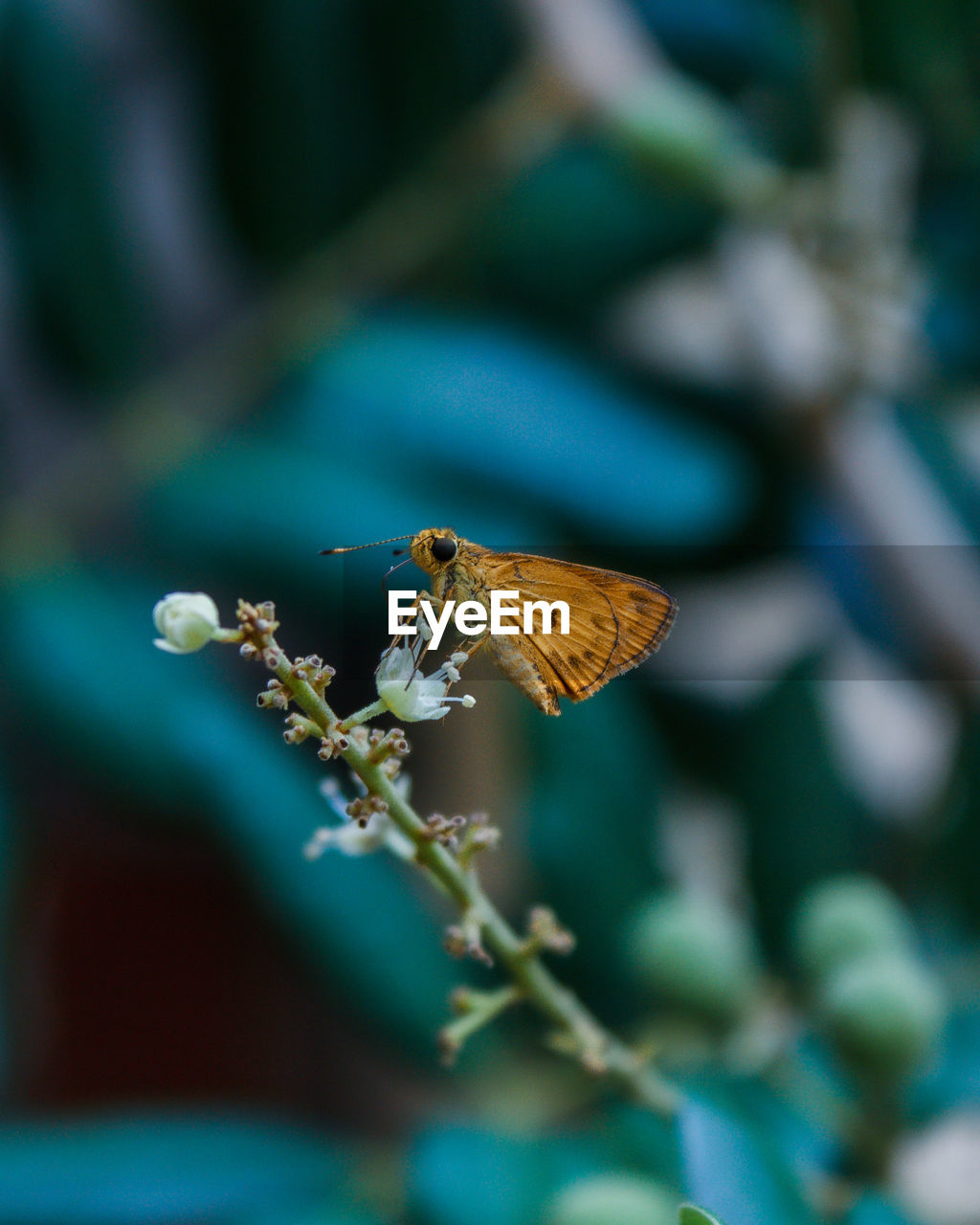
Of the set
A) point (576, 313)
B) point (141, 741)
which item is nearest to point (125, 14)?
point (576, 313)

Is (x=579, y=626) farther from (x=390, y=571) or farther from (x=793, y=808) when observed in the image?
(x=793, y=808)

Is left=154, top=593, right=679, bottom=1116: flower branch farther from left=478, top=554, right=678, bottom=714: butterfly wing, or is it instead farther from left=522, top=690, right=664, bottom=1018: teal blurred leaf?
left=522, top=690, right=664, bottom=1018: teal blurred leaf

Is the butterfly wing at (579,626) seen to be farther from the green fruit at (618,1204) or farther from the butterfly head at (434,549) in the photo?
the green fruit at (618,1204)

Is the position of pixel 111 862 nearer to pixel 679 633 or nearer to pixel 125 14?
pixel 679 633

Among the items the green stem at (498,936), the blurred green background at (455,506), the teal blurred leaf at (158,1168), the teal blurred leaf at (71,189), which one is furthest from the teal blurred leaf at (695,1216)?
the teal blurred leaf at (71,189)

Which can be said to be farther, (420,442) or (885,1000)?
(420,442)

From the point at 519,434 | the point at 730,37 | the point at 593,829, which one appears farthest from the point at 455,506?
the point at 730,37
